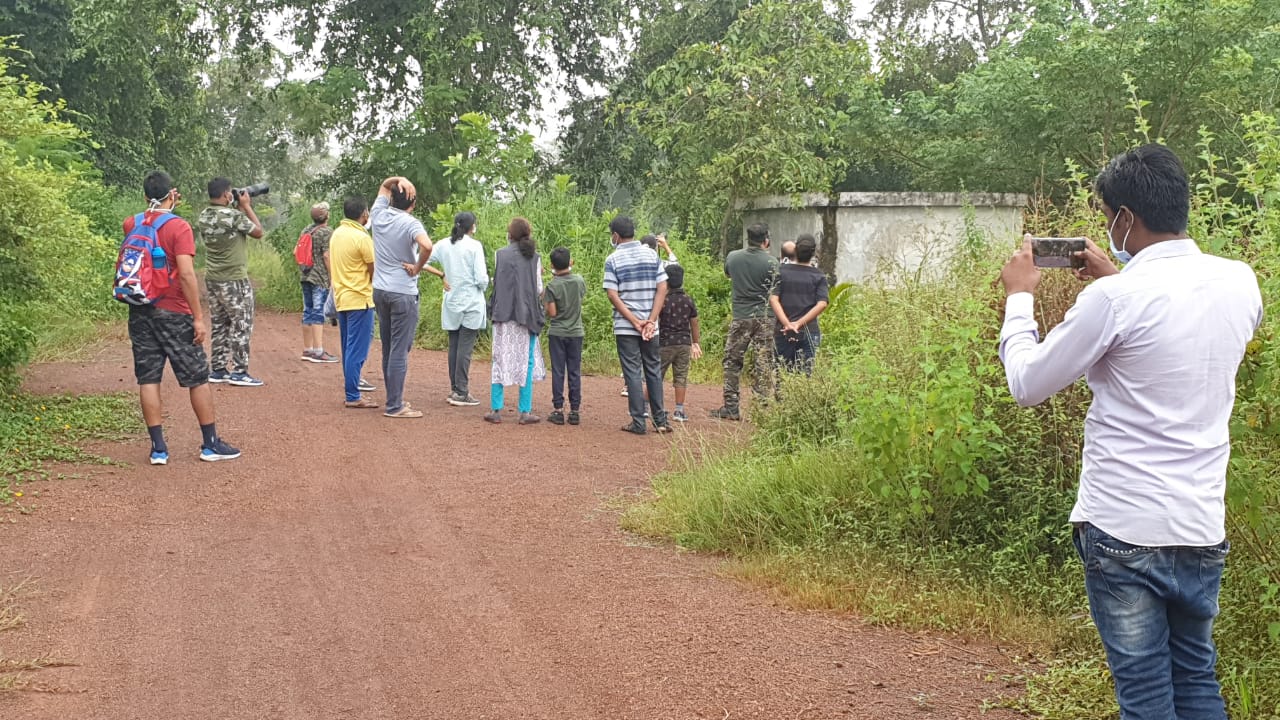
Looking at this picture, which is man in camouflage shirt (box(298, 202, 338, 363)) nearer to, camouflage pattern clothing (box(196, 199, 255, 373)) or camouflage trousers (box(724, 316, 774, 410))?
camouflage pattern clothing (box(196, 199, 255, 373))

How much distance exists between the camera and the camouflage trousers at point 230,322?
36.7ft

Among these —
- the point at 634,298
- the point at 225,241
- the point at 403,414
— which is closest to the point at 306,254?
the point at 225,241

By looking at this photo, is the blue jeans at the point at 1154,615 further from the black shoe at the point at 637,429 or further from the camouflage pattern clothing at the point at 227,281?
the camouflage pattern clothing at the point at 227,281

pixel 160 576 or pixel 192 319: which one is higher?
pixel 192 319

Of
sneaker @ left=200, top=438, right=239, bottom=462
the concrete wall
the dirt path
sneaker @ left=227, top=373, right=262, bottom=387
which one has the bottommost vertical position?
the dirt path

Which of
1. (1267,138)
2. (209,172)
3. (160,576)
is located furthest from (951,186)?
(209,172)

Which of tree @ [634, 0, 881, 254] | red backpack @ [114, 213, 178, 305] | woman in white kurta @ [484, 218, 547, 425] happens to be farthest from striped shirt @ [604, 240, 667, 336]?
tree @ [634, 0, 881, 254]

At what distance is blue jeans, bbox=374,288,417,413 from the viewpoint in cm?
1014

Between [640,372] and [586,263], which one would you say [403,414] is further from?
[586,263]

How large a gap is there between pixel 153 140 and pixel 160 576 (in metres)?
22.9

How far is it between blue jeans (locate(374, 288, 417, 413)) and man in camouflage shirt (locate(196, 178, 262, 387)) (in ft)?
4.58

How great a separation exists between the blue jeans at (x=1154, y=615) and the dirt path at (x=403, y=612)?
1418 mm

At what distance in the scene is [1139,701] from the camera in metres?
2.93

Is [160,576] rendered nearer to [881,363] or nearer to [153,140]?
[881,363]
